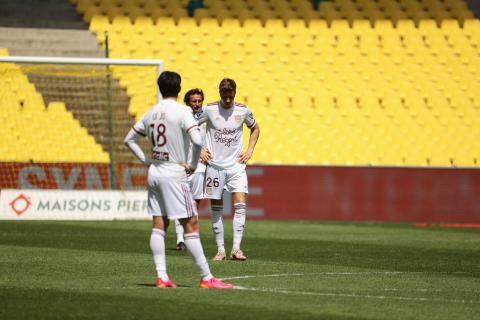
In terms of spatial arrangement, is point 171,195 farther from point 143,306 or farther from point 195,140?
point 143,306

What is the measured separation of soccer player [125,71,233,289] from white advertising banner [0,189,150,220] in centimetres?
1217

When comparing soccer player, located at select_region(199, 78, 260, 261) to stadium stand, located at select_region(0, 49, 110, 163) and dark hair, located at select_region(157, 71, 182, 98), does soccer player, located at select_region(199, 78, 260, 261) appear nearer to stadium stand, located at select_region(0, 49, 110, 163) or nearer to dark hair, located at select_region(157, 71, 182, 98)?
dark hair, located at select_region(157, 71, 182, 98)

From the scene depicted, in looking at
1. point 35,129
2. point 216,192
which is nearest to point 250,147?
point 216,192

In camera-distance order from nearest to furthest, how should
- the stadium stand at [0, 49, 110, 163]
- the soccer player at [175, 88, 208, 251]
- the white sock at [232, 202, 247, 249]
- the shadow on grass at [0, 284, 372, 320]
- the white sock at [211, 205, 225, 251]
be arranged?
the shadow on grass at [0, 284, 372, 320] < the white sock at [211, 205, 225, 251] < the white sock at [232, 202, 247, 249] < the soccer player at [175, 88, 208, 251] < the stadium stand at [0, 49, 110, 163]

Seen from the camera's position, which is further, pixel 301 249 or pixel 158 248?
pixel 301 249

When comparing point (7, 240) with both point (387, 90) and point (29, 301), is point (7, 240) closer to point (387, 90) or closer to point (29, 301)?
point (29, 301)

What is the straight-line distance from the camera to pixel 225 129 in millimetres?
12492

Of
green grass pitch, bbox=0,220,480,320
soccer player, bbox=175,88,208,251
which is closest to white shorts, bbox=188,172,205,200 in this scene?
soccer player, bbox=175,88,208,251

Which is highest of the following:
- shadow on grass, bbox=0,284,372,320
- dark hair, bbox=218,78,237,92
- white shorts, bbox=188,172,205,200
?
dark hair, bbox=218,78,237,92

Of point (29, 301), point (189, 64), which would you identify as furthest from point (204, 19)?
point (29, 301)

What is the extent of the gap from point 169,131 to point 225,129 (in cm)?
375

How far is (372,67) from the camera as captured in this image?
27.3 metres

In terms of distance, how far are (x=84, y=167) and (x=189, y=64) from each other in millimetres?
5531

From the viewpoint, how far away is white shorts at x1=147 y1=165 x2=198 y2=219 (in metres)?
8.74
